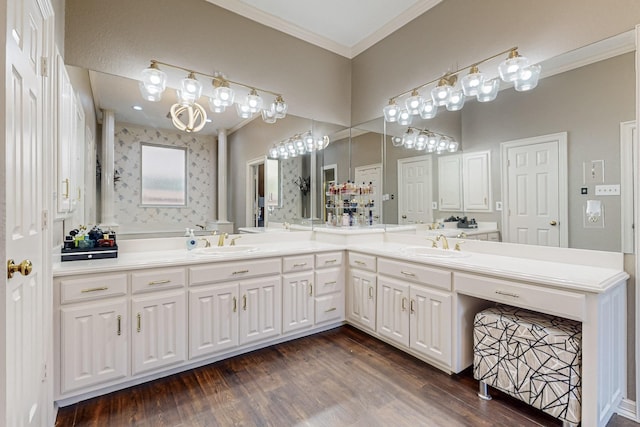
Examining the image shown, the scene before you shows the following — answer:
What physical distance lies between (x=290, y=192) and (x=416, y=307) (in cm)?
185

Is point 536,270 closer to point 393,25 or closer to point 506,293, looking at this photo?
point 506,293

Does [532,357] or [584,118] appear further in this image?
[584,118]

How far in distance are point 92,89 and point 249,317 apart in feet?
7.07

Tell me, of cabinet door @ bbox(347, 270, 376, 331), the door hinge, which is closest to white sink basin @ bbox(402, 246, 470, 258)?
cabinet door @ bbox(347, 270, 376, 331)

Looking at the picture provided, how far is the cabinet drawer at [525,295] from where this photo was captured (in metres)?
1.56

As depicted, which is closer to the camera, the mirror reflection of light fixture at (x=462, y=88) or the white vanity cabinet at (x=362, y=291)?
the mirror reflection of light fixture at (x=462, y=88)

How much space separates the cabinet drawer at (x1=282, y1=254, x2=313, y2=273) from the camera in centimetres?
264

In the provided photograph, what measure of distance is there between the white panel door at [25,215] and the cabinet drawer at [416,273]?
7.31 ft

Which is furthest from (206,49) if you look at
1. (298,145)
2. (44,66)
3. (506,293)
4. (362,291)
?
(506,293)

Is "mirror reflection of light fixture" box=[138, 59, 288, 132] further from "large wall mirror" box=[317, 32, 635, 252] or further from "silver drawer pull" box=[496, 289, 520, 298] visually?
"silver drawer pull" box=[496, 289, 520, 298]

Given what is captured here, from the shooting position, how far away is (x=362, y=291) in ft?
9.39

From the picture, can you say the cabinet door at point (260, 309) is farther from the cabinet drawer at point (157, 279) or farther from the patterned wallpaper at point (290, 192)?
the patterned wallpaper at point (290, 192)

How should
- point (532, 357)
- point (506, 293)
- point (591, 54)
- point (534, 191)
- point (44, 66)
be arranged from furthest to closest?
1. point (534, 191)
2. point (591, 54)
3. point (506, 293)
4. point (532, 357)
5. point (44, 66)

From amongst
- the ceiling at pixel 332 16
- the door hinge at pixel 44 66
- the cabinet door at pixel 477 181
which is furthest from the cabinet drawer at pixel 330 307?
the ceiling at pixel 332 16
